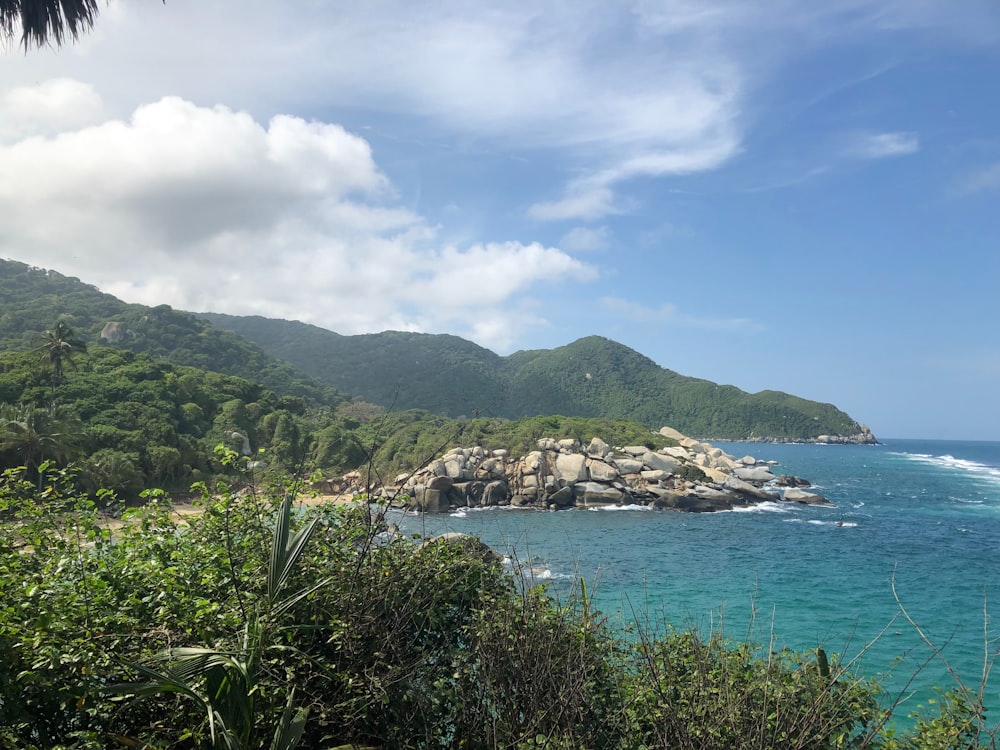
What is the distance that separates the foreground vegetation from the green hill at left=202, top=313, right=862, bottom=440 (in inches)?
4545

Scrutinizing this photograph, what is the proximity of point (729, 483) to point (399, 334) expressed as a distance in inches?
5740

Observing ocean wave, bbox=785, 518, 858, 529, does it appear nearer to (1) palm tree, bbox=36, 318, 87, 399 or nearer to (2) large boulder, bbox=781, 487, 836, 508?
(2) large boulder, bbox=781, 487, 836, 508

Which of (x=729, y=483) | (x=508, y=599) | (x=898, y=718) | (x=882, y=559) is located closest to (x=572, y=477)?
(x=729, y=483)

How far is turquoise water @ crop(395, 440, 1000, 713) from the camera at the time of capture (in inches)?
590

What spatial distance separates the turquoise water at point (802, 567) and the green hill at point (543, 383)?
85111 millimetres

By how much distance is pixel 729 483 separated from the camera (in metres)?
49.3

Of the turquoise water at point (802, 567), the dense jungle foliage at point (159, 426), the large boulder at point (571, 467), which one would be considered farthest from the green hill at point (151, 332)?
the turquoise water at point (802, 567)

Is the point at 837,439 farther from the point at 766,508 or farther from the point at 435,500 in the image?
the point at 435,500

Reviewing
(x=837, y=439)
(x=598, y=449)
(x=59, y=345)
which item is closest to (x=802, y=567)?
(x=598, y=449)

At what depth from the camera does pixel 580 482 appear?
4666cm

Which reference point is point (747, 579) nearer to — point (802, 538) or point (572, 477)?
point (802, 538)

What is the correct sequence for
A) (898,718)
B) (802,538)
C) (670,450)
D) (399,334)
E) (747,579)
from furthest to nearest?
1. (399,334)
2. (670,450)
3. (802,538)
4. (747,579)
5. (898,718)

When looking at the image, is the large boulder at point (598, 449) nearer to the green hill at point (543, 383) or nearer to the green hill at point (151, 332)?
the green hill at point (151, 332)

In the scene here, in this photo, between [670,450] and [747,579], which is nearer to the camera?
[747,579]
